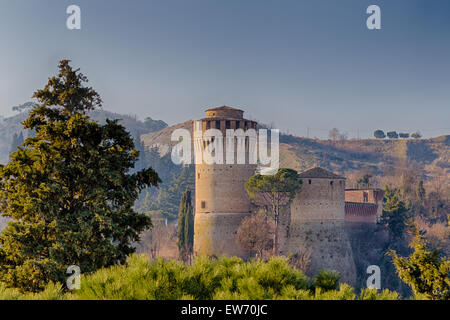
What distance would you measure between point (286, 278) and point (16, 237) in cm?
807

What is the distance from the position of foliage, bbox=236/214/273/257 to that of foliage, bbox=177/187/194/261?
6.59m

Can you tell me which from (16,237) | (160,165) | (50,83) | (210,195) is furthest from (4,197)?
(160,165)

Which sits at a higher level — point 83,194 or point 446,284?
point 83,194

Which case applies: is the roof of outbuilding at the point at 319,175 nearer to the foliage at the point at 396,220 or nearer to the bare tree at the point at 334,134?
the foliage at the point at 396,220

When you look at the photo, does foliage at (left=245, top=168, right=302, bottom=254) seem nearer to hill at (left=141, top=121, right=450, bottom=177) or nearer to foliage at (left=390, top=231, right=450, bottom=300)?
foliage at (left=390, top=231, right=450, bottom=300)

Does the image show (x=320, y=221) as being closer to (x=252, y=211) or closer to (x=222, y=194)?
(x=252, y=211)

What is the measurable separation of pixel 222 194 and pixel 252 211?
9.01 ft

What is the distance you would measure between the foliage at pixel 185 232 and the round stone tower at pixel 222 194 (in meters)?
4.42

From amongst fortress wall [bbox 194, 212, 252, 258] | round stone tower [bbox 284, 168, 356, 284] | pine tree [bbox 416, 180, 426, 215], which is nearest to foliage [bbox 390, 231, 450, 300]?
round stone tower [bbox 284, 168, 356, 284]

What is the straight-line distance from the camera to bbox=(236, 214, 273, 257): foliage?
1538 inches

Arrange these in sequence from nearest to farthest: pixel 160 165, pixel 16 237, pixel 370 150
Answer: pixel 16 237
pixel 160 165
pixel 370 150
